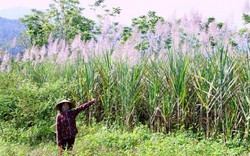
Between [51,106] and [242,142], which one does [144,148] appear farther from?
[51,106]

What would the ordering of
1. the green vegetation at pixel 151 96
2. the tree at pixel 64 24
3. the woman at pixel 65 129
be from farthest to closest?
the tree at pixel 64 24 → the green vegetation at pixel 151 96 → the woman at pixel 65 129

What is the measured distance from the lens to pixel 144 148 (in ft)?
21.6

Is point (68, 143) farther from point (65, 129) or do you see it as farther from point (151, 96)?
point (151, 96)

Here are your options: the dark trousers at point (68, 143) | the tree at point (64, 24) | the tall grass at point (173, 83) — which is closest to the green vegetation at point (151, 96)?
the tall grass at point (173, 83)

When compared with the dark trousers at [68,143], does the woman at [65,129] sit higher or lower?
higher

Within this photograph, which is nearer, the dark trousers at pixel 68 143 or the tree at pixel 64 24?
the dark trousers at pixel 68 143

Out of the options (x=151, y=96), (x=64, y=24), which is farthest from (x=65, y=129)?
(x=64, y=24)

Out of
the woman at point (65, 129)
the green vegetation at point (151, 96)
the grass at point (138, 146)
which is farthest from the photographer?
the green vegetation at point (151, 96)

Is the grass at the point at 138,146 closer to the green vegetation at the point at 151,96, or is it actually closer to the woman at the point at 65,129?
the green vegetation at the point at 151,96

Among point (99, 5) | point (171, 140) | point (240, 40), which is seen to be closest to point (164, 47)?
point (240, 40)

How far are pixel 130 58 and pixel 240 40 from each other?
83.7 inches

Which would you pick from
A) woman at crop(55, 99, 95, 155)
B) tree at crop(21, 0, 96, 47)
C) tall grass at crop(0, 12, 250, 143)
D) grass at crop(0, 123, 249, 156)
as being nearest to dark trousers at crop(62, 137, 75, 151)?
woman at crop(55, 99, 95, 155)

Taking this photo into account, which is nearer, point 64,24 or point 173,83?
point 173,83

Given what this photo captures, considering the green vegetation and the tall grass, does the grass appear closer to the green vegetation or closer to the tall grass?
the green vegetation
